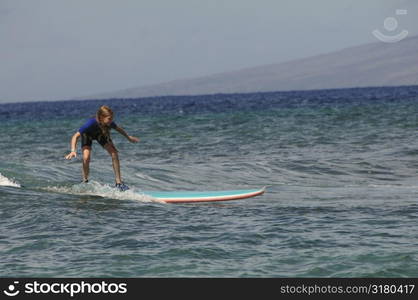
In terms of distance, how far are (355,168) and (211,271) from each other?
48.0ft

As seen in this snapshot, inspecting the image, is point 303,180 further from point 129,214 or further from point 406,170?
point 129,214

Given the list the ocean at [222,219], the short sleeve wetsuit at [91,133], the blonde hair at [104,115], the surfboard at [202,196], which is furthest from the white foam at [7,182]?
the surfboard at [202,196]

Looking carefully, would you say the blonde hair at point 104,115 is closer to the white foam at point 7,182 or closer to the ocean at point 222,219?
the ocean at point 222,219

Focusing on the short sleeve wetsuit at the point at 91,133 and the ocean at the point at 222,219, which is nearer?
the ocean at the point at 222,219

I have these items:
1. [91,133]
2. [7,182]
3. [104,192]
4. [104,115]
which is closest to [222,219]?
[104,115]

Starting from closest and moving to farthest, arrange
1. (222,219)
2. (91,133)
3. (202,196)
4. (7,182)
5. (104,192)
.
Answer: (222,219), (91,133), (202,196), (104,192), (7,182)

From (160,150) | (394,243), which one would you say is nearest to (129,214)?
(394,243)

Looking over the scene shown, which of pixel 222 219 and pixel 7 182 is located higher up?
pixel 7 182

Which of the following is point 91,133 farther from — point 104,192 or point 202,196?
point 202,196

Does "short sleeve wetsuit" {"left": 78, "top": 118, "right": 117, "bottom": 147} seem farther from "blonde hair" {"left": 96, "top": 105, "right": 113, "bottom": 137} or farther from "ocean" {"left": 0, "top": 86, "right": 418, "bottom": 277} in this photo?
"ocean" {"left": 0, "top": 86, "right": 418, "bottom": 277}

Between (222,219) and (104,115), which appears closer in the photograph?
(222,219)

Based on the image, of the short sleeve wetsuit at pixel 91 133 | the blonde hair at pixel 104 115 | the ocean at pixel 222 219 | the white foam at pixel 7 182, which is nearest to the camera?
the ocean at pixel 222 219

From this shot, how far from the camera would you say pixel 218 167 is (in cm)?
2483

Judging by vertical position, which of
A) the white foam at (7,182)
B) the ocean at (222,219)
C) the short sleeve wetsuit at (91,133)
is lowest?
the ocean at (222,219)
